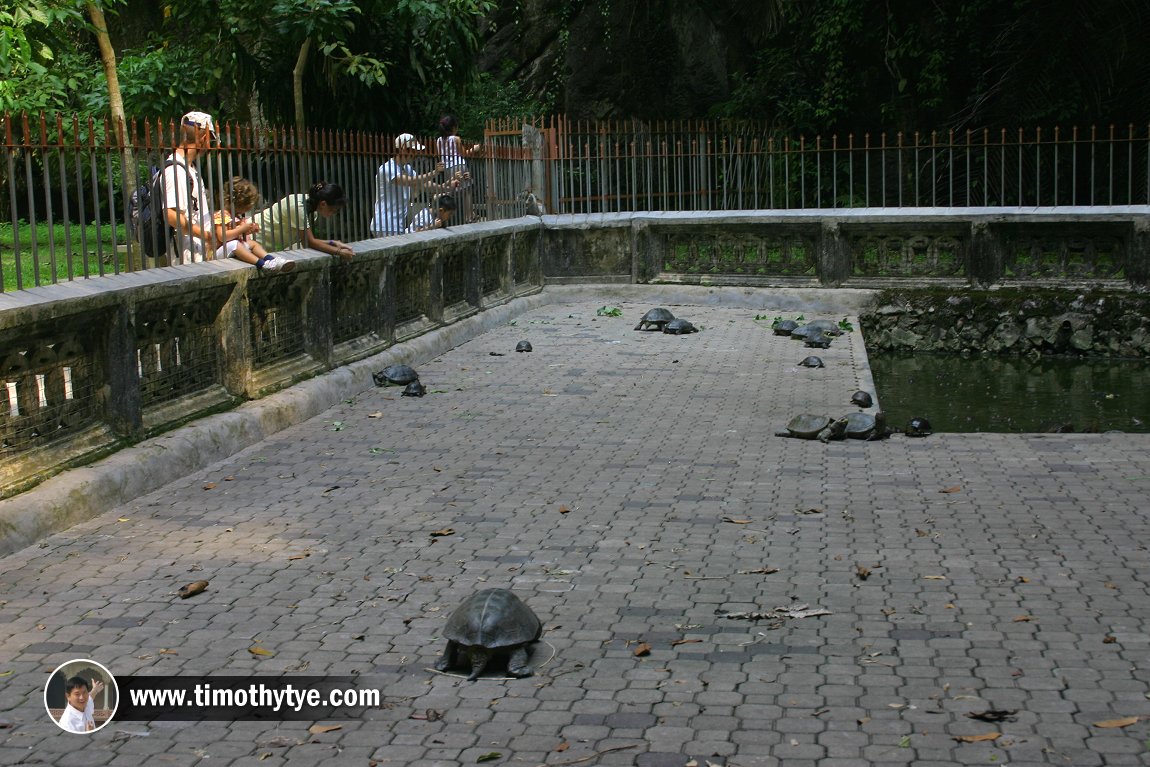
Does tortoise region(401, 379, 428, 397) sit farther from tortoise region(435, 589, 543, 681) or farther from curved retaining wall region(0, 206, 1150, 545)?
tortoise region(435, 589, 543, 681)

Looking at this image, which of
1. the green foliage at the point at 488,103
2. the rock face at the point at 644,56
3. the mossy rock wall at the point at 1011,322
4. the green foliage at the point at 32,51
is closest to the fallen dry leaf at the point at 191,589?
the green foliage at the point at 32,51

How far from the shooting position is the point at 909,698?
15.1ft

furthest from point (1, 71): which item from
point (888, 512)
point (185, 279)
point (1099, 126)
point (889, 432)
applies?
point (1099, 126)

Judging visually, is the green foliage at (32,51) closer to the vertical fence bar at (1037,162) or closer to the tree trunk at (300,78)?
the tree trunk at (300,78)

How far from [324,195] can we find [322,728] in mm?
6574

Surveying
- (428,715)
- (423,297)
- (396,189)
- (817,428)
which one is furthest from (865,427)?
(423,297)

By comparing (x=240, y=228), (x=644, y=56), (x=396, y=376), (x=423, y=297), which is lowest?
(x=396, y=376)

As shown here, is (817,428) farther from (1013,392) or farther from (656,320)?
(656,320)

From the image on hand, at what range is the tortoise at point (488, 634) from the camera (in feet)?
16.1

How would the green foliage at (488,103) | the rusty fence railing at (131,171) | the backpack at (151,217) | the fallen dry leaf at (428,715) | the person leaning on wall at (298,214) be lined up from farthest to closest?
the green foliage at (488,103), the person leaning on wall at (298,214), the backpack at (151,217), the rusty fence railing at (131,171), the fallen dry leaf at (428,715)

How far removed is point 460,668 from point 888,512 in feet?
10.4

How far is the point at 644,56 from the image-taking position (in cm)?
2719

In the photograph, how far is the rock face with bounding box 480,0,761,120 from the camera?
27.2 meters

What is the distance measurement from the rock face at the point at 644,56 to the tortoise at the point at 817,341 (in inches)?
545
